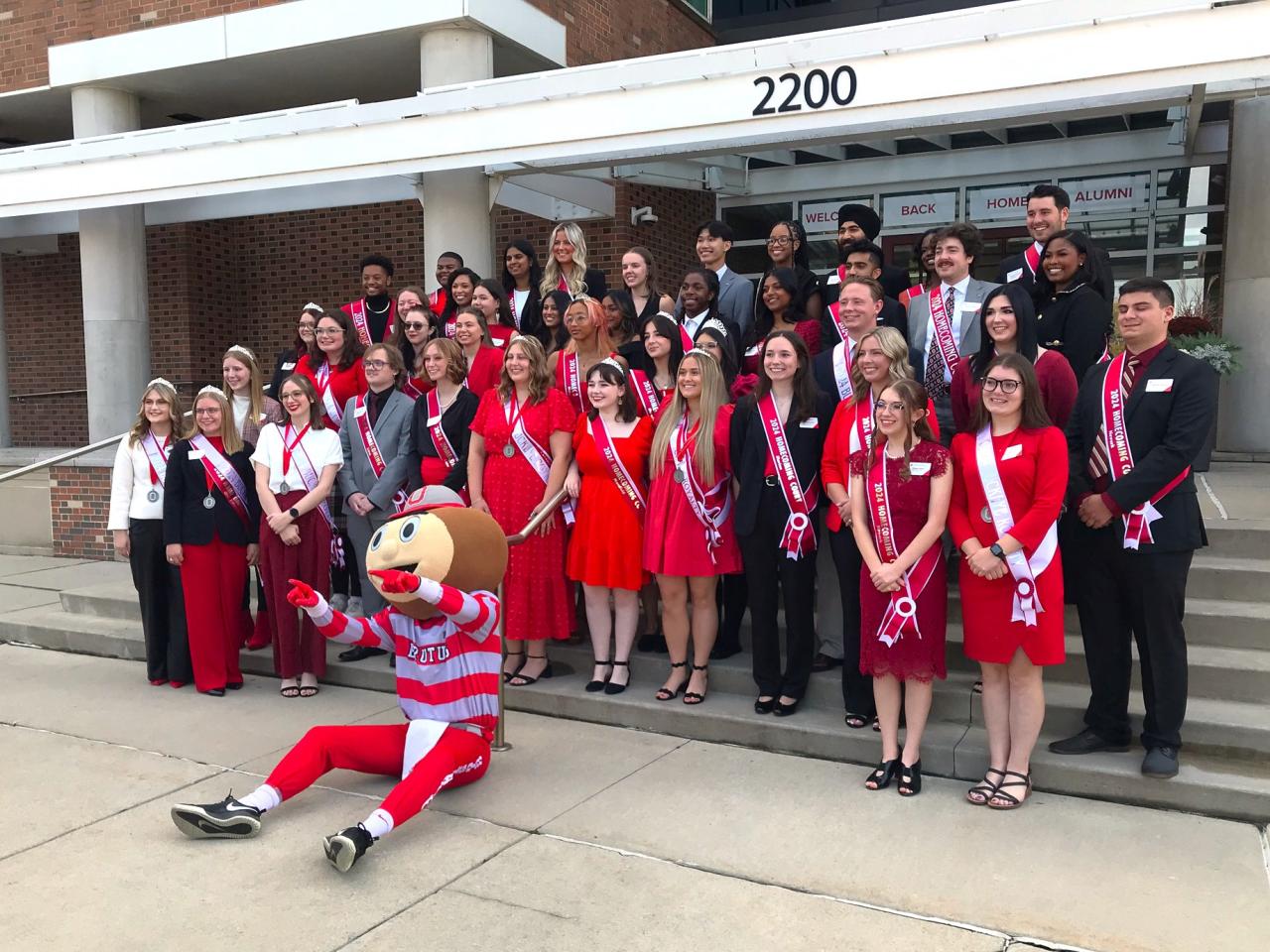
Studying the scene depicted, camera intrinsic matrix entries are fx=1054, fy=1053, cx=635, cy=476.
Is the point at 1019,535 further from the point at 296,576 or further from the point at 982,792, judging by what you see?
the point at 296,576

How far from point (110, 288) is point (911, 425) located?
33.0ft

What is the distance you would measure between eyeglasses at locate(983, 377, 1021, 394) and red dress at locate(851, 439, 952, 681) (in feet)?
1.10

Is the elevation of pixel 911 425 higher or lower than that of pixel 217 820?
higher

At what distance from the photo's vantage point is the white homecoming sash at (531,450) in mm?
5691

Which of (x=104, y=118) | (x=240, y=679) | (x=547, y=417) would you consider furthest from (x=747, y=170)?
(x=240, y=679)

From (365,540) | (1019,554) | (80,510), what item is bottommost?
(80,510)

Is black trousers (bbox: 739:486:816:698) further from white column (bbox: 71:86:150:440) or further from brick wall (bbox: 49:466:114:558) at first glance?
white column (bbox: 71:86:150:440)

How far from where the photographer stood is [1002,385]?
13.8ft

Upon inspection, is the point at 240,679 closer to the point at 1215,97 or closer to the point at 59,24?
the point at 1215,97

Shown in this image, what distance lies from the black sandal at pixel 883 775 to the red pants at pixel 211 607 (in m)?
3.85

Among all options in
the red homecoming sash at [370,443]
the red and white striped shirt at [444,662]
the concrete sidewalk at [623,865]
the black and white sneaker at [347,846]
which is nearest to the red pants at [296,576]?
the red homecoming sash at [370,443]

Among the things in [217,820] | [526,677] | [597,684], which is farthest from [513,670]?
[217,820]

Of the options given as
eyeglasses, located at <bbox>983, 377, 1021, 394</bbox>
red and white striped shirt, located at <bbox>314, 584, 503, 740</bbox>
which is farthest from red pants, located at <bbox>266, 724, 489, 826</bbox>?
eyeglasses, located at <bbox>983, 377, 1021, 394</bbox>

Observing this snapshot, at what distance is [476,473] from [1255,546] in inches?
165
